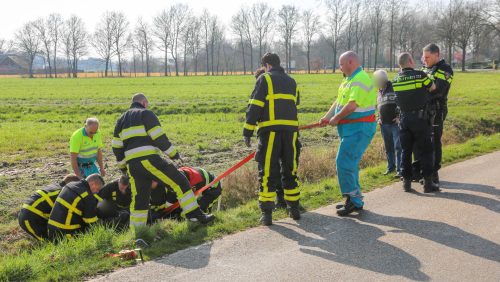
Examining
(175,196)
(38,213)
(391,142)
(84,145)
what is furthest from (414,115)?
(38,213)

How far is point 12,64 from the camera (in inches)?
4781

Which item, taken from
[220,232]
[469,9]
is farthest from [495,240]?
Result: [469,9]

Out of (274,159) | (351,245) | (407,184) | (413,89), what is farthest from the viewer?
(407,184)

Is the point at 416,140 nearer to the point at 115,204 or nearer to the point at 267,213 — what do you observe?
the point at 267,213

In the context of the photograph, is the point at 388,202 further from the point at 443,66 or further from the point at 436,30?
the point at 436,30

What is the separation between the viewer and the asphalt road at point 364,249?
4.55m

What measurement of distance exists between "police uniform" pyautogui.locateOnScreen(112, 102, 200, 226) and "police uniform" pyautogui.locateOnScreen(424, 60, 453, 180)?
164 inches

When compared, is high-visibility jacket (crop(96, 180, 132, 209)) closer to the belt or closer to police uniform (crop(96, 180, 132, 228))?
police uniform (crop(96, 180, 132, 228))

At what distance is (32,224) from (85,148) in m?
2.02

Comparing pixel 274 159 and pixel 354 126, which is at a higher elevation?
pixel 354 126

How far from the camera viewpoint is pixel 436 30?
79.3m

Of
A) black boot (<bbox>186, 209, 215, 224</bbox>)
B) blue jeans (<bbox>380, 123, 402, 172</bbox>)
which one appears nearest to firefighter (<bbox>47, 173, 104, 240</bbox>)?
black boot (<bbox>186, 209, 215, 224</bbox>)

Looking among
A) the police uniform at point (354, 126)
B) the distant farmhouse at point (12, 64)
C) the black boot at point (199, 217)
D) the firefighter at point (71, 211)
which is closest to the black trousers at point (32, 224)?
the firefighter at point (71, 211)

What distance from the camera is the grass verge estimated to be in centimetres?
471
